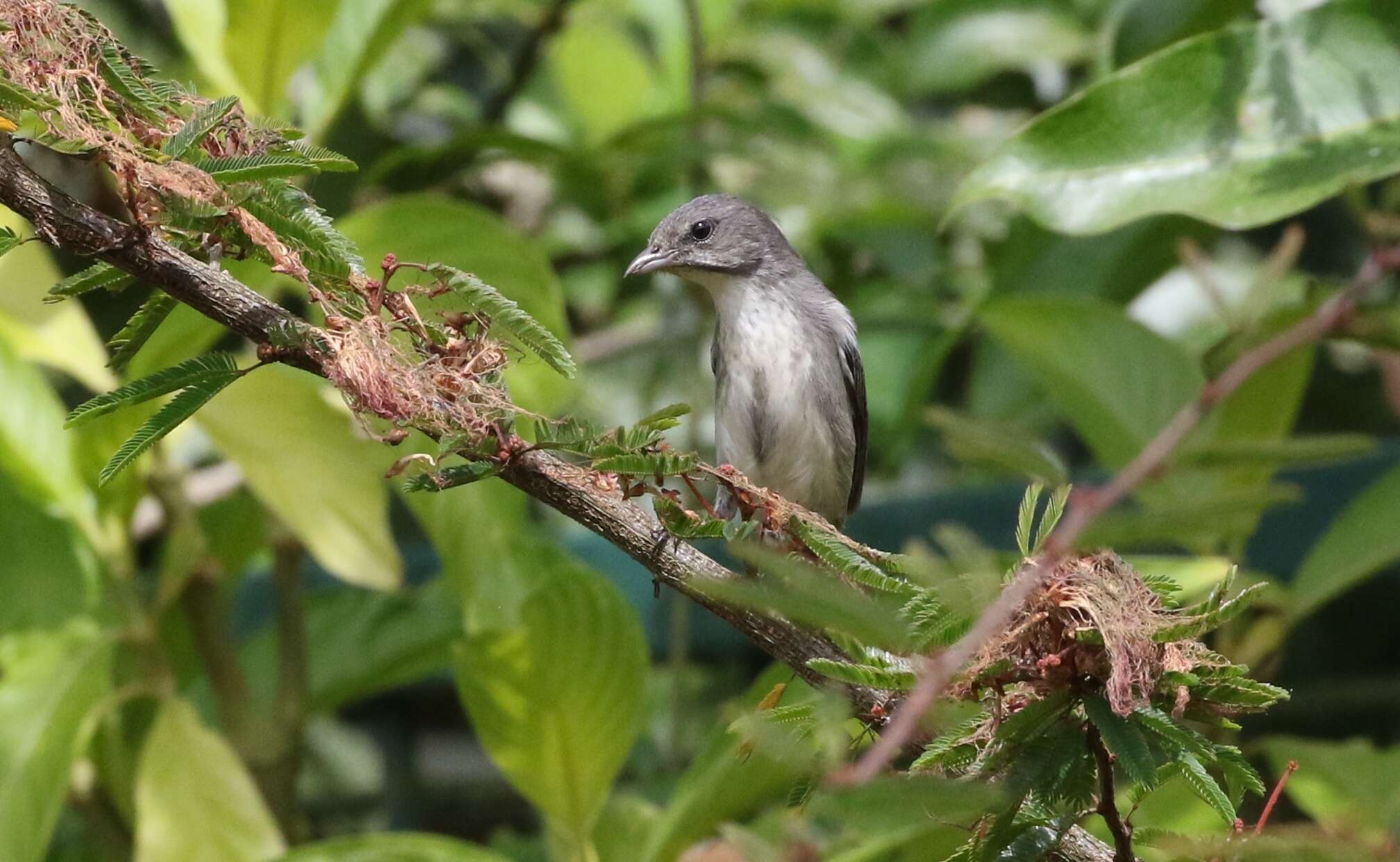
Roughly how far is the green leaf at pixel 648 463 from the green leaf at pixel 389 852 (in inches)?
55.5

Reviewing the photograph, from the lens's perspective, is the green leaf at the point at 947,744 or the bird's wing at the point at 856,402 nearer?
the green leaf at the point at 947,744

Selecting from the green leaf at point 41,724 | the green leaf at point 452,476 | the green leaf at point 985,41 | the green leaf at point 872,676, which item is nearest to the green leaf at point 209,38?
the green leaf at point 41,724

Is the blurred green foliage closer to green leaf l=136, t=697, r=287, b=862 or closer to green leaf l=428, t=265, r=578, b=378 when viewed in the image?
green leaf l=136, t=697, r=287, b=862

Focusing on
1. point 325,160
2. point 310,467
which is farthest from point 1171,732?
point 310,467

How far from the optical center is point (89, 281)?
1592mm

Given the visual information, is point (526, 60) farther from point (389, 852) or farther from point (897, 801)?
point (897, 801)

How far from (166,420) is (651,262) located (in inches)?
94.9

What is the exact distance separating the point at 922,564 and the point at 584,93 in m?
4.01

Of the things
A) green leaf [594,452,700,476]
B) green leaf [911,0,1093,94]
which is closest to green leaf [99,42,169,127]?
green leaf [594,452,700,476]

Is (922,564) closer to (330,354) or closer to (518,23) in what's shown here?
(330,354)

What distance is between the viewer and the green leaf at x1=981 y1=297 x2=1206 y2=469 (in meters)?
3.21

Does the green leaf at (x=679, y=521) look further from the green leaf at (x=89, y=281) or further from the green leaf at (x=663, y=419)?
the green leaf at (x=89, y=281)

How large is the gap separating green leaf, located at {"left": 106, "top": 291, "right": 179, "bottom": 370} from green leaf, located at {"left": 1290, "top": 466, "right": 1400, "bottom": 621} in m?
2.53

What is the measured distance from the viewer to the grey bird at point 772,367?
12.9 ft
